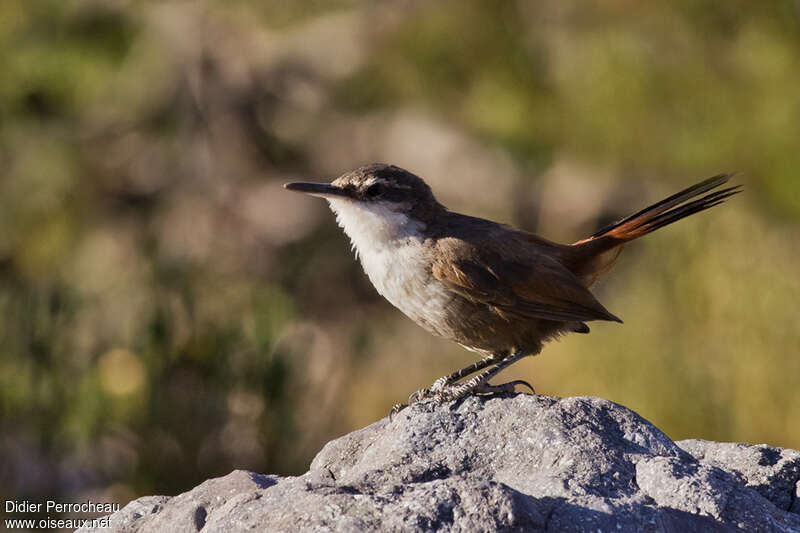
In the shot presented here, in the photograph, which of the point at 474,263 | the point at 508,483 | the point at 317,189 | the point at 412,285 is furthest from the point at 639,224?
the point at 508,483

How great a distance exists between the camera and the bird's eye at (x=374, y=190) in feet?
14.2

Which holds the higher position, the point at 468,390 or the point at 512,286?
the point at 512,286

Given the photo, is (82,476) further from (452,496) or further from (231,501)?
(452,496)

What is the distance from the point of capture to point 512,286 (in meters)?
4.12

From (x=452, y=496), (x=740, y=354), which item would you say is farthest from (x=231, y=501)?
Result: (x=740, y=354)

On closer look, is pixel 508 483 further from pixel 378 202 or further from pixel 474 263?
pixel 378 202

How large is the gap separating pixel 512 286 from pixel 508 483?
1.32 meters

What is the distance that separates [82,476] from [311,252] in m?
5.02

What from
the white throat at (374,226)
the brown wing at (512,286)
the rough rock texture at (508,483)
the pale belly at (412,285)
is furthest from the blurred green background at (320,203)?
the rough rock texture at (508,483)

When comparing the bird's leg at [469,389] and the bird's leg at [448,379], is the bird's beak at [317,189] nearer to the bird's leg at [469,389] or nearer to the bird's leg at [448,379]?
the bird's leg at [448,379]

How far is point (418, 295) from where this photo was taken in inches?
161

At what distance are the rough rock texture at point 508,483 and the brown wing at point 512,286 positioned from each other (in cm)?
75

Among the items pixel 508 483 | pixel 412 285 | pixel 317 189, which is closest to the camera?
pixel 508 483

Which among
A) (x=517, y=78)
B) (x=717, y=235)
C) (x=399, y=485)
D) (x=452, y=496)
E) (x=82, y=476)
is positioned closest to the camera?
(x=452, y=496)
